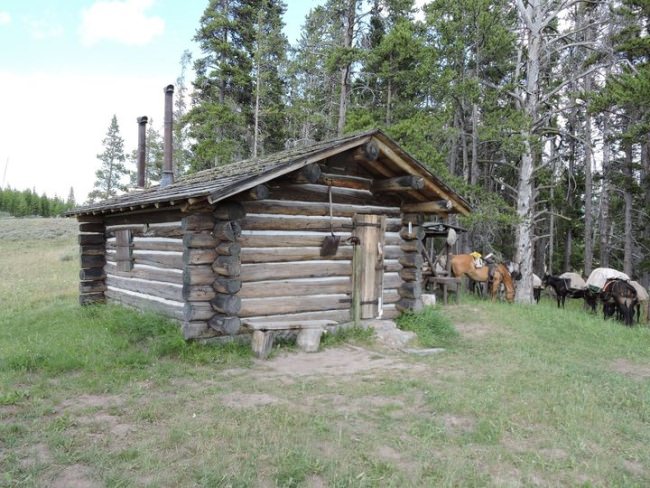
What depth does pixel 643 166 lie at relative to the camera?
19703mm

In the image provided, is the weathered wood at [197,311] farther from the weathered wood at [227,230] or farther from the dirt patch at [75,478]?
the dirt patch at [75,478]

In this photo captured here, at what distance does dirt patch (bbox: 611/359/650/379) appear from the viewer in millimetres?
7593

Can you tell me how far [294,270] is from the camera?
8.94 meters

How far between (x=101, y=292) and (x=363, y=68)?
1468 centimetres

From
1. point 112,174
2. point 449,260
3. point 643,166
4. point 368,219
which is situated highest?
point 112,174

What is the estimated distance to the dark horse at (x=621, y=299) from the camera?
13289 millimetres

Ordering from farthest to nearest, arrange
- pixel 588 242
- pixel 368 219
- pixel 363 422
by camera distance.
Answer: pixel 588 242 < pixel 368 219 < pixel 363 422

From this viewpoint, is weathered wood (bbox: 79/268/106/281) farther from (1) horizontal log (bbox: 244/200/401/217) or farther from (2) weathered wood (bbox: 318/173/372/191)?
(2) weathered wood (bbox: 318/173/372/191)

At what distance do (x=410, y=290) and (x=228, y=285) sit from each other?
448cm

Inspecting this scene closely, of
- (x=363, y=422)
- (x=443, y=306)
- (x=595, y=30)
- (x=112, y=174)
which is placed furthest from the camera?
(x=112, y=174)

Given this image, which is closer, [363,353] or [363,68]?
[363,353]

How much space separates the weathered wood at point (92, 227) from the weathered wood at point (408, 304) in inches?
313

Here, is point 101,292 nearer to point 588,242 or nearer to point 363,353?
point 363,353

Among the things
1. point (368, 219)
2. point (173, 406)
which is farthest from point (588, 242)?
point (173, 406)
